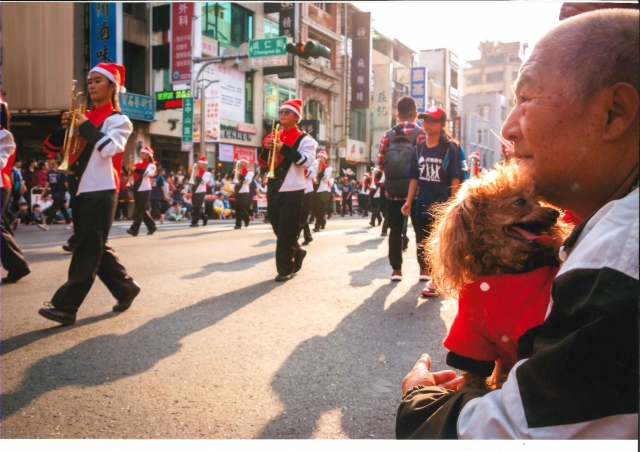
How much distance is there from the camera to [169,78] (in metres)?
21.4

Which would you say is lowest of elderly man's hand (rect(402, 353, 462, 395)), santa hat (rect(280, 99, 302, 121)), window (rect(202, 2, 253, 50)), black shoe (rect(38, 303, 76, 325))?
black shoe (rect(38, 303, 76, 325))

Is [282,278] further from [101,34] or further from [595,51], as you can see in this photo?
[101,34]

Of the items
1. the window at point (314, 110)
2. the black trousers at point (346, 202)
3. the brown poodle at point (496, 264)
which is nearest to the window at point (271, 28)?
the window at point (314, 110)

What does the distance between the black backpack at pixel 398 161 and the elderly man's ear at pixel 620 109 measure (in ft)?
16.9

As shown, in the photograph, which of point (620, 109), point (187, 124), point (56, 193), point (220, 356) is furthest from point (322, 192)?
point (620, 109)

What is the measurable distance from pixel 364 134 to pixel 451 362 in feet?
103

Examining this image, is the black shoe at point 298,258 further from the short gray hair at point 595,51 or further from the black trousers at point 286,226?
the short gray hair at point 595,51

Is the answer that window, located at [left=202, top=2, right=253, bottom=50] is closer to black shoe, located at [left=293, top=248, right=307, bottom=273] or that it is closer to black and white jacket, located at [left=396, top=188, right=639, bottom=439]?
black shoe, located at [left=293, top=248, right=307, bottom=273]

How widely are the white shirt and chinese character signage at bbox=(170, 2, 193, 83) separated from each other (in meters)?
17.2

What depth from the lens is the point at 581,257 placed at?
32.5 inches

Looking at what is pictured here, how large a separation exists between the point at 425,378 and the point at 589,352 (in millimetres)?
642

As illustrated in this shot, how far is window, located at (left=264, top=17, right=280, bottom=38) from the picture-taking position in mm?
27719

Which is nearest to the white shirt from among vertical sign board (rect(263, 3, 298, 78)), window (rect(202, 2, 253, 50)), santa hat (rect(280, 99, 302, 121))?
santa hat (rect(280, 99, 302, 121))

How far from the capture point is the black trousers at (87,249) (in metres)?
3.89
